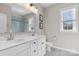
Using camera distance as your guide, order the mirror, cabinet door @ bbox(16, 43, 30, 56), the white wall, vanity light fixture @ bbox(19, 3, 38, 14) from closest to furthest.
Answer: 1. cabinet door @ bbox(16, 43, 30, 56)
2. the mirror
3. the white wall
4. vanity light fixture @ bbox(19, 3, 38, 14)

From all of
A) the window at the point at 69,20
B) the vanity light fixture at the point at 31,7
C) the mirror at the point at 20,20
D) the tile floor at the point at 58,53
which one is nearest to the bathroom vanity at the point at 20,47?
the tile floor at the point at 58,53

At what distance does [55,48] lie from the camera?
2.04 meters

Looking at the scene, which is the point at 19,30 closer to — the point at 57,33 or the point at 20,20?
the point at 20,20

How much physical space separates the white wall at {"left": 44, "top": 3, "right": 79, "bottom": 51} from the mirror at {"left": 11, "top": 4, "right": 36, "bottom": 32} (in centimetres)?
46

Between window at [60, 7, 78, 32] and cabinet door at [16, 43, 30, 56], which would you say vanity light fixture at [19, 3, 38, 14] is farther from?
cabinet door at [16, 43, 30, 56]

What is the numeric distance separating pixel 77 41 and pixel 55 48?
559mm

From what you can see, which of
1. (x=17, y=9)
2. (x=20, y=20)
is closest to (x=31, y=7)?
(x=17, y=9)

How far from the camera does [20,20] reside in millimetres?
1976

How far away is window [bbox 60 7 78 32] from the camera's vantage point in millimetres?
2057

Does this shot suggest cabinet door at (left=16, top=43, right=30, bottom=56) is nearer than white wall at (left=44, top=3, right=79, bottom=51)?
Yes

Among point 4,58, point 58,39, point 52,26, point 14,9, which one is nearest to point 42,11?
point 52,26

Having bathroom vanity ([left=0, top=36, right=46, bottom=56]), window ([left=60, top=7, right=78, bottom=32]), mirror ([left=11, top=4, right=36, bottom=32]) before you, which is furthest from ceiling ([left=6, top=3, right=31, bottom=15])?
window ([left=60, top=7, right=78, bottom=32])

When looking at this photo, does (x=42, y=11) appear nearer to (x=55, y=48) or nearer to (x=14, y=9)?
(x=14, y=9)

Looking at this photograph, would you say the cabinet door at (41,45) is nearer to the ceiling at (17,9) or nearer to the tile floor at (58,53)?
the tile floor at (58,53)
